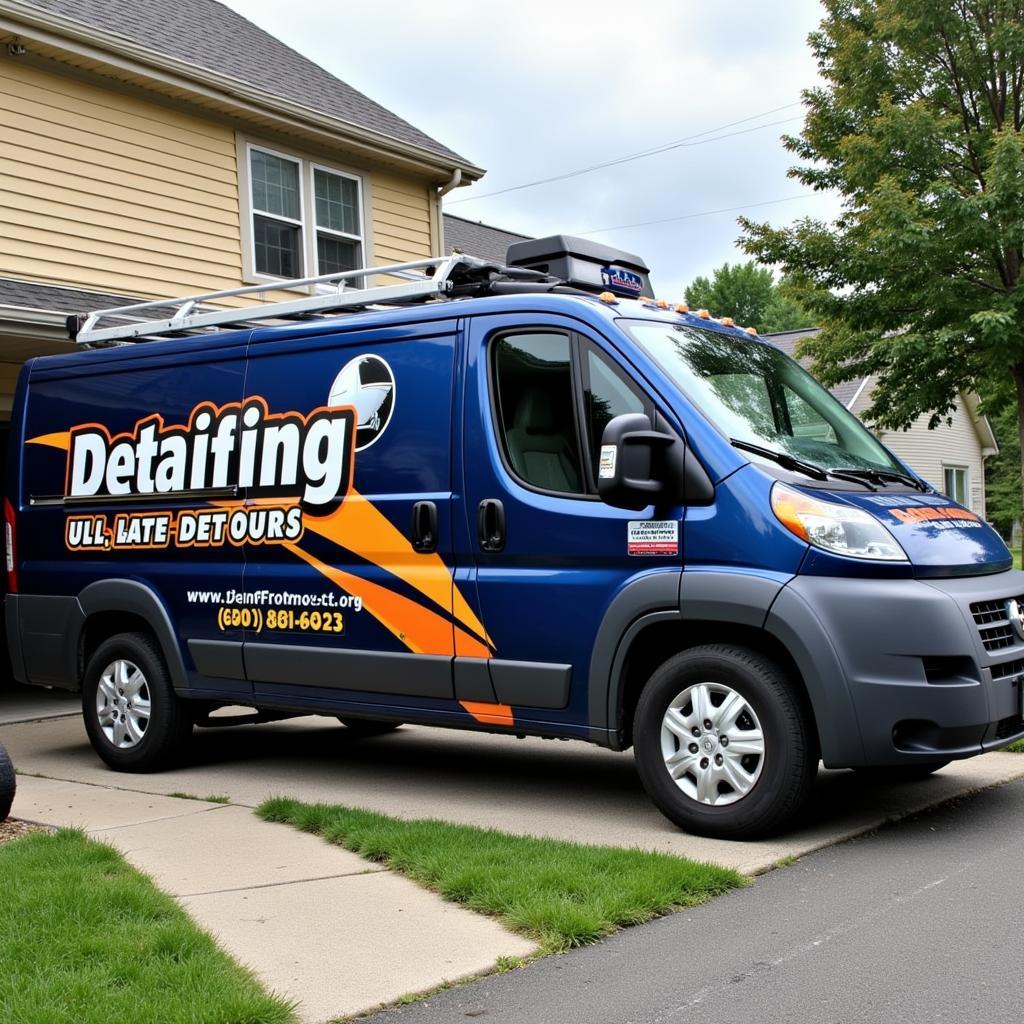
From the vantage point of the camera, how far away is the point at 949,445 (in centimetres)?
3588

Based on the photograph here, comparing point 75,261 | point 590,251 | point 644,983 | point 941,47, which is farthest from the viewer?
point 941,47

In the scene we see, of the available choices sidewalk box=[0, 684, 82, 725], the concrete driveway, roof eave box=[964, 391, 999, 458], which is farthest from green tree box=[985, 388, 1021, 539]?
the concrete driveway

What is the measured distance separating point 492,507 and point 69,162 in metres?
8.01

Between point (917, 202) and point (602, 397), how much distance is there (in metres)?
9.28

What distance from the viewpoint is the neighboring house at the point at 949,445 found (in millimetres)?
33281

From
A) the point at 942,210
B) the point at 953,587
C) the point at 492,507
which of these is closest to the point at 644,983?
the point at 953,587

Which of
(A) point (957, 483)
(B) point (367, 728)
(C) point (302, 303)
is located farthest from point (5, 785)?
(A) point (957, 483)

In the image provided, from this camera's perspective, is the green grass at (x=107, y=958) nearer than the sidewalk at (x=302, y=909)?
Yes

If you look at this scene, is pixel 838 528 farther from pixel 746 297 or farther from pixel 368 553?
pixel 746 297

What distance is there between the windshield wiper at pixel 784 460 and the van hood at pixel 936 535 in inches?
6.8

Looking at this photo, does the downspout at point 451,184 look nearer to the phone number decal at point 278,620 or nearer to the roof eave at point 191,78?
the roof eave at point 191,78

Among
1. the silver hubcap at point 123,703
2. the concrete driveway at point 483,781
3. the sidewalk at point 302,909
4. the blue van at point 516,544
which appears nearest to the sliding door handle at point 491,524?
the blue van at point 516,544

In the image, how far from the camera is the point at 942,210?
14.0m

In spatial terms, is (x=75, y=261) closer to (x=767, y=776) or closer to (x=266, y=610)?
(x=266, y=610)
